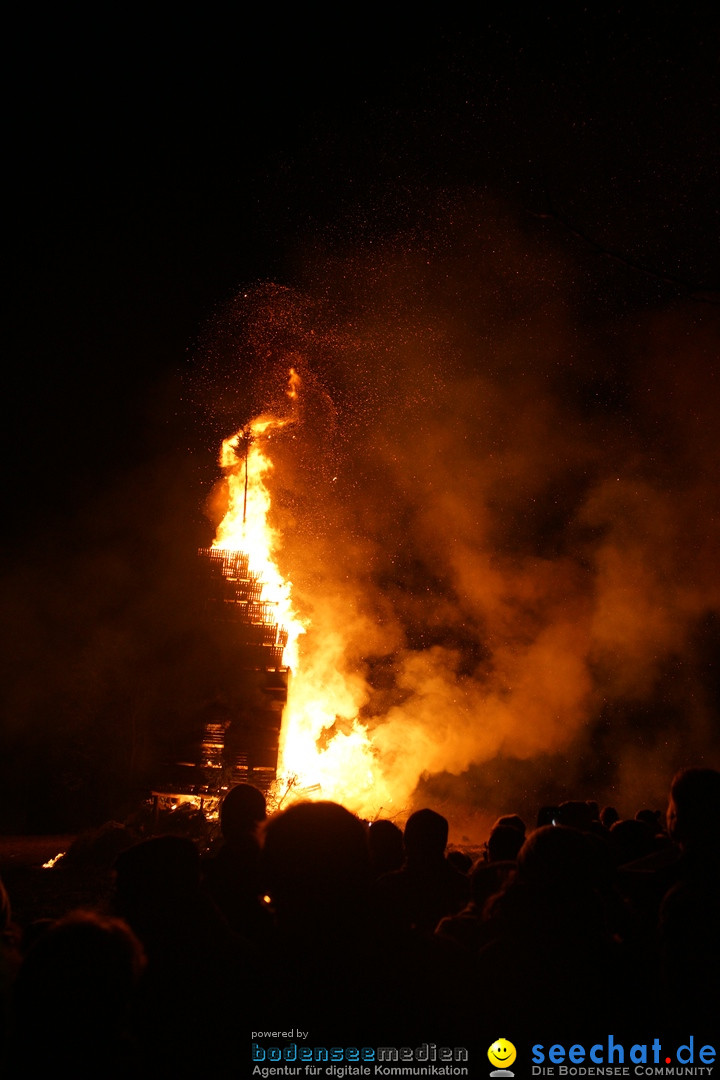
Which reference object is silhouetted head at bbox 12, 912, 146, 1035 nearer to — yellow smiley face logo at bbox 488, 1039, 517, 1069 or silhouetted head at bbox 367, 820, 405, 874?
yellow smiley face logo at bbox 488, 1039, 517, 1069

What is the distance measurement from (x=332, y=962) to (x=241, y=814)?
4.62 feet

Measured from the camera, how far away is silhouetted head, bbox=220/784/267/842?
3.09 meters

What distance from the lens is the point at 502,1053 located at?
191cm

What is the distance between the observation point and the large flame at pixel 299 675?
12312mm

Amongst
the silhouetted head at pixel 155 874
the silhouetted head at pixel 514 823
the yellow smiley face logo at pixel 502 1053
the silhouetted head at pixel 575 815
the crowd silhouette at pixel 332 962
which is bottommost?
the yellow smiley face logo at pixel 502 1053

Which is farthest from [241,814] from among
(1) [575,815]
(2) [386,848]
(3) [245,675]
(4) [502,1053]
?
(3) [245,675]

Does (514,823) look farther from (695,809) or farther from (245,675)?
(245,675)

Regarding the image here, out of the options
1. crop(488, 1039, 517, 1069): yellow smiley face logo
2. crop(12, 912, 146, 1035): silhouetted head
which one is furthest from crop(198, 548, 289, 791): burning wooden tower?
crop(12, 912, 146, 1035): silhouetted head

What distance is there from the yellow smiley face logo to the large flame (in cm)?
973

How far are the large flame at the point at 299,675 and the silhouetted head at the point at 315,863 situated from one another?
9.79 meters

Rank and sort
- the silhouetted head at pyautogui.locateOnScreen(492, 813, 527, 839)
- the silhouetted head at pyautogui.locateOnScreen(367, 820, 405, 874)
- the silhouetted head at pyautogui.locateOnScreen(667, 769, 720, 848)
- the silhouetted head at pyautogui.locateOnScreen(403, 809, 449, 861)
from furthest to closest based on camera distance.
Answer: the silhouetted head at pyautogui.locateOnScreen(492, 813, 527, 839), the silhouetted head at pyautogui.locateOnScreen(367, 820, 405, 874), the silhouetted head at pyautogui.locateOnScreen(403, 809, 449, 861), the silhouetted head at pyautogui.locateOnScreen(667, 769, 720, 848)

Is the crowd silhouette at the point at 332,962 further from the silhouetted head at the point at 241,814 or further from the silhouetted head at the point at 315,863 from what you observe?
the silhouetted head at the point at 241,814

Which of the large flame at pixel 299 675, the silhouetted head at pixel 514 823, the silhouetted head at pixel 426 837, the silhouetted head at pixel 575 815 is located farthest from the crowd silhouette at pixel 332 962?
the large flame at pixel 299 675

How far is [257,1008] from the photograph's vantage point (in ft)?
5.95
